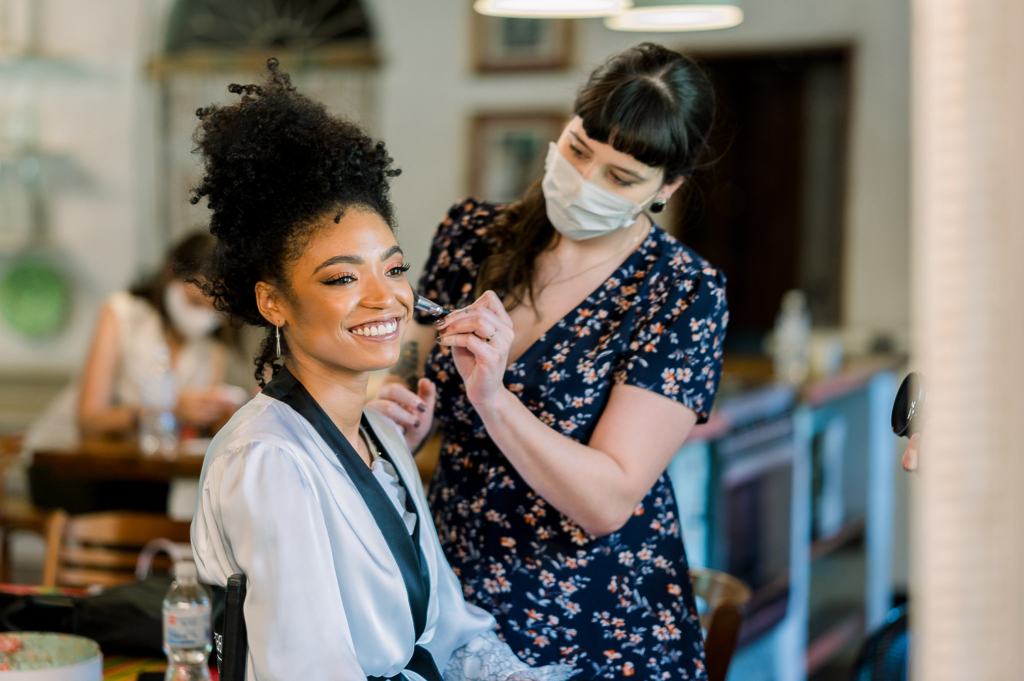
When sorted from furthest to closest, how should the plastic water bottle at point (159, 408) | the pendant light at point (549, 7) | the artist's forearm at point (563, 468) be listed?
1. the plastic water bottle at point (159, 408)
2. the pendant light at point (549, 7)
3. the artist's forearm at point (563, 468)

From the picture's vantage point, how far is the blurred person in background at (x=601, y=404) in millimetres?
1454

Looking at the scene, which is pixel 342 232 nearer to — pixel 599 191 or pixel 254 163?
pixel 254 163

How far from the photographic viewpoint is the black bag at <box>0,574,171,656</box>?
1557 millimetres

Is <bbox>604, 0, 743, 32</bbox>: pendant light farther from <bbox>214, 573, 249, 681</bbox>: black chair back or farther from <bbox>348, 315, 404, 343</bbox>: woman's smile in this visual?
<bbox>214, 573, 249, 681</bbox>: black chair back

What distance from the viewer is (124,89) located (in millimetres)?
6668

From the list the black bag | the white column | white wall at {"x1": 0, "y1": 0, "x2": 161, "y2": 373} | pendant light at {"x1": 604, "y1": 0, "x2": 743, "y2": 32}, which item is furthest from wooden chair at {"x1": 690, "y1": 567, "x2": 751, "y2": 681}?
white wall at {"x1": 0, "y1": 0, "x2": 161, "y2": 373}

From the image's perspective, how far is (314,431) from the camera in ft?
3.99

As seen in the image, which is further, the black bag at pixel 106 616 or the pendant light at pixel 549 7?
the pendant light at pixel 549 7

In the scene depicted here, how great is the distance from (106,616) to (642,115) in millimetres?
1105

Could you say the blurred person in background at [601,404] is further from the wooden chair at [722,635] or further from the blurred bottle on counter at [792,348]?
the blurred bottle on counter at [792,348]

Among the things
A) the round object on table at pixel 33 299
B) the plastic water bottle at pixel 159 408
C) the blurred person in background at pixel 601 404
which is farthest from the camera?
the round object on table at pixel 33 299

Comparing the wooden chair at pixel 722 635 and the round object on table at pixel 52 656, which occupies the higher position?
the round object on table at pixel 52 656

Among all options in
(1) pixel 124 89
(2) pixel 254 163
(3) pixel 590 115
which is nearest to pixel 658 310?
(3) pixel 590 115

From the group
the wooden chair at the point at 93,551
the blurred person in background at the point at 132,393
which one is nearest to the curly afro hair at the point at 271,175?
the wooden chair at the point at 93,551
